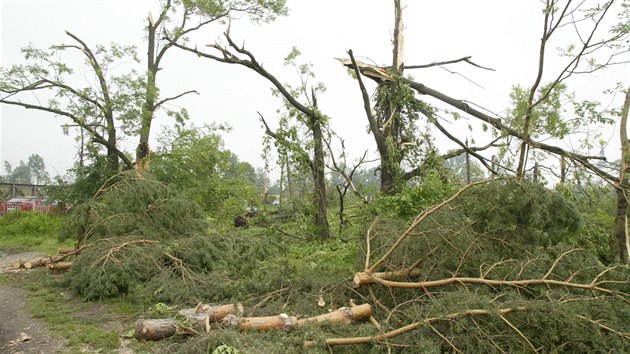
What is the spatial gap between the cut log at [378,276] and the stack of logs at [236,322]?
321 mm

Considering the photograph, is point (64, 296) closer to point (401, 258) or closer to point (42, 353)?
point (42, 353)

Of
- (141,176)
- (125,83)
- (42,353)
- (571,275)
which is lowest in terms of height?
(42,353)

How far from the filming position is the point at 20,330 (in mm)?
4742

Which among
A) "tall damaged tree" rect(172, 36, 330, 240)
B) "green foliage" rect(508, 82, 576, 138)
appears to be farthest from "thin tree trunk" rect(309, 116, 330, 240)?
"green foliage" rect(508, 82, 576, 138)

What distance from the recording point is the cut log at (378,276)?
15.9 ft

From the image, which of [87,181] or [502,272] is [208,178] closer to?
[87,181]

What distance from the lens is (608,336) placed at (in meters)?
3.64

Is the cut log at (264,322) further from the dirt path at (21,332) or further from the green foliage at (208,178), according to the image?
the green foliage at (208,178)

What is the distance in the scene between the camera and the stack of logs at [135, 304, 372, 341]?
434 centimetres

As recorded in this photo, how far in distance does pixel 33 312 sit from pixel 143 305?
123cm

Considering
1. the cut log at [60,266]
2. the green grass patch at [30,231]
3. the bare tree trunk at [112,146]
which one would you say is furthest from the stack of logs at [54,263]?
the bare tree trunk at [112,146]

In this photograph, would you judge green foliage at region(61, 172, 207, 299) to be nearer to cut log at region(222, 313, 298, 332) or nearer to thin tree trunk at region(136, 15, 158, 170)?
cut log at region(222, 313, 298, 332)

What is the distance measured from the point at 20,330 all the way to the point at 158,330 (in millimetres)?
1588

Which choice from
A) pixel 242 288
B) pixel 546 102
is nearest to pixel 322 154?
pixel 546 102
